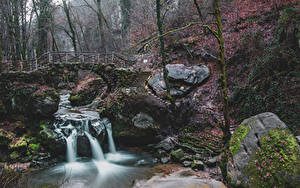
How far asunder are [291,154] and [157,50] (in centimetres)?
1464

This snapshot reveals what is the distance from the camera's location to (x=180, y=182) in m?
6.33

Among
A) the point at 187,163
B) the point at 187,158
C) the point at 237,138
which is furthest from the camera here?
the point at 187,158

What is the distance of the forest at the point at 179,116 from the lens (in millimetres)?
5395

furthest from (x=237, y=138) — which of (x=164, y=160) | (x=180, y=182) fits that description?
(x=164, y=160)

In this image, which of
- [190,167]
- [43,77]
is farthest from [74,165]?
[43,77]

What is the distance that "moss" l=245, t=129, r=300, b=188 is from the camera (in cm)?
419

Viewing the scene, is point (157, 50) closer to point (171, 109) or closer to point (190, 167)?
point (171, 109)

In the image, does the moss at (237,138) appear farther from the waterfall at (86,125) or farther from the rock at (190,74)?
the waterfall at (86,125)

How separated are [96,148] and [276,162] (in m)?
8.75

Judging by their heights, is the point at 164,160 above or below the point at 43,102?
below

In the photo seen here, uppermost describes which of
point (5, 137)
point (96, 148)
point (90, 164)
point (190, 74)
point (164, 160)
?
point (190, 74)

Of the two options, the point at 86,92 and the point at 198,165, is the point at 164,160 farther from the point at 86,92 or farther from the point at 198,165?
the point at 86,92

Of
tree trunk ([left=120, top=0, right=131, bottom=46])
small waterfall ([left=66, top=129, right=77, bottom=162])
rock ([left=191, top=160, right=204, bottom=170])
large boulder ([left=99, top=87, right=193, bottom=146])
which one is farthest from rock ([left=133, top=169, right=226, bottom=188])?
tree trunk ([left=120, top=0, right=131, bottom=46])

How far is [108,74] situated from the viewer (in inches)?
610
